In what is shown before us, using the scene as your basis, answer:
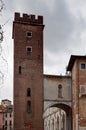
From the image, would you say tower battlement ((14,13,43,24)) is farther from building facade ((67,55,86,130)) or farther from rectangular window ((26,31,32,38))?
building facade ((67,55,86,130))

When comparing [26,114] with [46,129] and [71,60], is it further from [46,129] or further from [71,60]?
[46,129]

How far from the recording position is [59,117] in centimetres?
6066

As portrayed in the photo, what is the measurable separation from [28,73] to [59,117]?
59.7ft

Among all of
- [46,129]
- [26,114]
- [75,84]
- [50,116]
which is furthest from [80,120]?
[46,129]

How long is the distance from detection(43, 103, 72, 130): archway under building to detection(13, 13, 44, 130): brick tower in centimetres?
315

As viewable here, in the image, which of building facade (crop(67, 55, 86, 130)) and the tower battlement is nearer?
building facade (crop(67, 55, 86, 130))

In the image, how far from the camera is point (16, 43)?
46.2 m

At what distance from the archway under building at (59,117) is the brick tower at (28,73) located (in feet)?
10.3

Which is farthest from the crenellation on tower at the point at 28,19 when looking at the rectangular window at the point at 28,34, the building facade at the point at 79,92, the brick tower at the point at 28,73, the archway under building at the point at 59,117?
the archway under building at the point at 59,117

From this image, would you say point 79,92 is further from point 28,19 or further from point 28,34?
point 28,19

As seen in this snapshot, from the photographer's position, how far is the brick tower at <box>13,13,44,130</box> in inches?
1729

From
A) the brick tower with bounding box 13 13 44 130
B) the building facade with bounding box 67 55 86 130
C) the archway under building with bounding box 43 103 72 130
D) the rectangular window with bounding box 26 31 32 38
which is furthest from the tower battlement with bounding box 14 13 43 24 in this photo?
the archway under building with bounding box 43 103 72 130

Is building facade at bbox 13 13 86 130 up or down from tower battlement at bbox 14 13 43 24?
down

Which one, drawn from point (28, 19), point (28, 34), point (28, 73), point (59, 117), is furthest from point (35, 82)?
point (59, 117)
